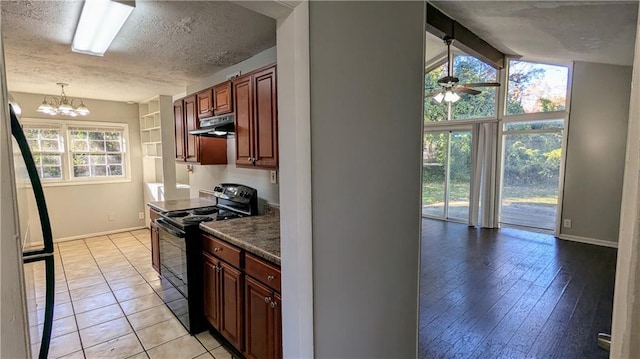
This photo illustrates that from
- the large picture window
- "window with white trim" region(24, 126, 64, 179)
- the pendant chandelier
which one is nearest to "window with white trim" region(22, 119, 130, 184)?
"window with white trim" region(24, 126, 64, 179)

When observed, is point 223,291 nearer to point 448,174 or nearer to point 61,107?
point 61,107

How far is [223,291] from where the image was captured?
7.25 ft

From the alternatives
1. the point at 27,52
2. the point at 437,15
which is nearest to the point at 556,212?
the point at 437,15

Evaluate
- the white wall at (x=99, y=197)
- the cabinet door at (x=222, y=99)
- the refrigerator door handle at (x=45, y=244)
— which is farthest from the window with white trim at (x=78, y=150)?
the refrigerator door handle at (x=45, y=244)

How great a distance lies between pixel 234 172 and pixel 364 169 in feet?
7.18

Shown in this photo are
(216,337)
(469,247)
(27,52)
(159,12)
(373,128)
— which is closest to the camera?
(373,128)

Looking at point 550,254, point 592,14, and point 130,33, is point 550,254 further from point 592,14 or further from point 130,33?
point 130,33

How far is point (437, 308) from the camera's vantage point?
2.92 meters

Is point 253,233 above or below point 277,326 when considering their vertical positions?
above

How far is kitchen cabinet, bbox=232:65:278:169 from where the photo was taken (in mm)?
2207

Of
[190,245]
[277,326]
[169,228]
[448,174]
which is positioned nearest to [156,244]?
[169,228]

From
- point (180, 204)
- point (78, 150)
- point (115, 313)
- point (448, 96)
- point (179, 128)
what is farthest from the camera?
point (78, 150)

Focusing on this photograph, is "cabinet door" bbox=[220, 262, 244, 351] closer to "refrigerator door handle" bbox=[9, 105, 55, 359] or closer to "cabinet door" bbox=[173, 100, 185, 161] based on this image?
"refrigerator door handle" bbox=[9, 105, 55, 359]

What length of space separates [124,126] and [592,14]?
22.4 feet
